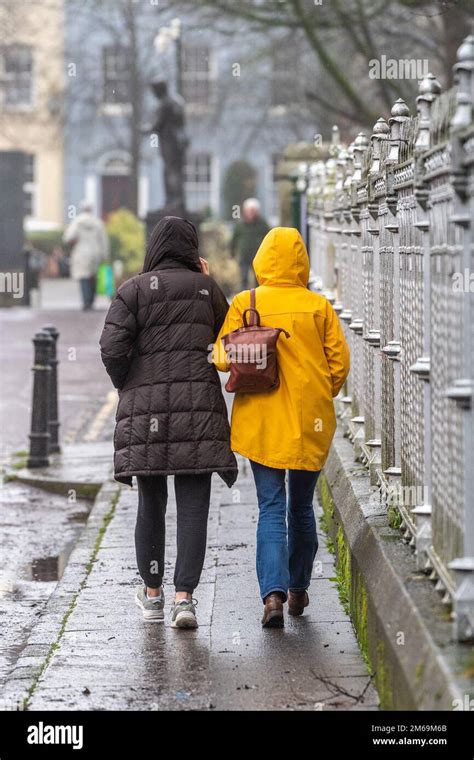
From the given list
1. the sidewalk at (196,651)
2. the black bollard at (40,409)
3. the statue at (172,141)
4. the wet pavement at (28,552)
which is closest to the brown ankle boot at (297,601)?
the sidewalk at (196,651)

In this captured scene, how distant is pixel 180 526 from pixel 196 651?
2.19 feet

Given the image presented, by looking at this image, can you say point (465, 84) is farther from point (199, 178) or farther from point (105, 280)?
point (199, 178)

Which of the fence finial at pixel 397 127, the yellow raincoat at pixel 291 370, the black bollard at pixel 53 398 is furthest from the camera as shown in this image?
the black bollard at pixel 53 398

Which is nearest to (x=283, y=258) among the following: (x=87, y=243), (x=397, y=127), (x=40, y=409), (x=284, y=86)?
(x=397, y=127)

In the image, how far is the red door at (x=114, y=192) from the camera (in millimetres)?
50625

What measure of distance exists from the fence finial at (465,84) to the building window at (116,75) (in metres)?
39.1

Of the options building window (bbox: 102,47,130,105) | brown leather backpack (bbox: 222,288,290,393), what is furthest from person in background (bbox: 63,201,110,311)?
brown leather backpack (bbox: 222,288,290,393)

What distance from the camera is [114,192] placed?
50.9m

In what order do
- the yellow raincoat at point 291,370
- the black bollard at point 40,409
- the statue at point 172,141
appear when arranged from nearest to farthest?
the yellow raincoat at point 291,370 → the black bollard at point 40,409 → the statue at point 172,141

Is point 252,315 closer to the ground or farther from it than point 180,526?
farther from it

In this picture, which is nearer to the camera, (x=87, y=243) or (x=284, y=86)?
(x=87, y=243)

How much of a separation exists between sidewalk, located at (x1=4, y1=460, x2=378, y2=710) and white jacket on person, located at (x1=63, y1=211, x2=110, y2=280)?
62.8 feet

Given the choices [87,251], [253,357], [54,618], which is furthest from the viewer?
[87,251]

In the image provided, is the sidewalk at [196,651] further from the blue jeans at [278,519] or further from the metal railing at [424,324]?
the metal railing at [424,324]
